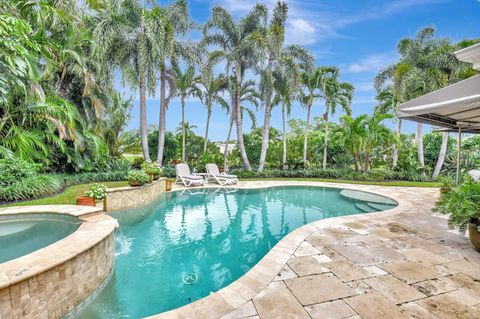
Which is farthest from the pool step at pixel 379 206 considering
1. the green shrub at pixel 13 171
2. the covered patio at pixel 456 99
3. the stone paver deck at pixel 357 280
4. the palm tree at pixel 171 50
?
the green shrub at pixel 13 171

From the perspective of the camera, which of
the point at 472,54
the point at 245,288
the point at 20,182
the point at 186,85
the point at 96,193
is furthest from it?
the point at 186,85

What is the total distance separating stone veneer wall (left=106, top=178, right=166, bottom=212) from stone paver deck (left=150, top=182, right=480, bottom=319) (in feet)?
18.7

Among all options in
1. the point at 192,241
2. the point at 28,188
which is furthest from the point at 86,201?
the point at 192,241

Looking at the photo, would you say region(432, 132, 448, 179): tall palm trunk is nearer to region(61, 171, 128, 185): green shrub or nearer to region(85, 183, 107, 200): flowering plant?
region(85, 183, 107, 200): flowering plant

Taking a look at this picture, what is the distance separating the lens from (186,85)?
16172 mm

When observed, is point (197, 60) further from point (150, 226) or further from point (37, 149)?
point (150, 226)

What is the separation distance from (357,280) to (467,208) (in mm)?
2352

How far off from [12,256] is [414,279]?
5.24 meters

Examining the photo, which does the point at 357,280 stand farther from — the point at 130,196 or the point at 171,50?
the point at 171,50

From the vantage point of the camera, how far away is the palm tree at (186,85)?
15312 mm

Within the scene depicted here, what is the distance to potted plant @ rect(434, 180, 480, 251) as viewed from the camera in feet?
12.3

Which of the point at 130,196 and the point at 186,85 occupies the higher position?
the point at 186,85

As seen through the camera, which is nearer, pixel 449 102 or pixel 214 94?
pixel 449 102

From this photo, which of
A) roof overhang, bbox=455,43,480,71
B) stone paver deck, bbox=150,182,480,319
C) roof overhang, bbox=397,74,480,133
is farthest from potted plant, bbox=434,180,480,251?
roof overhang, bbox=455,43,480,71
